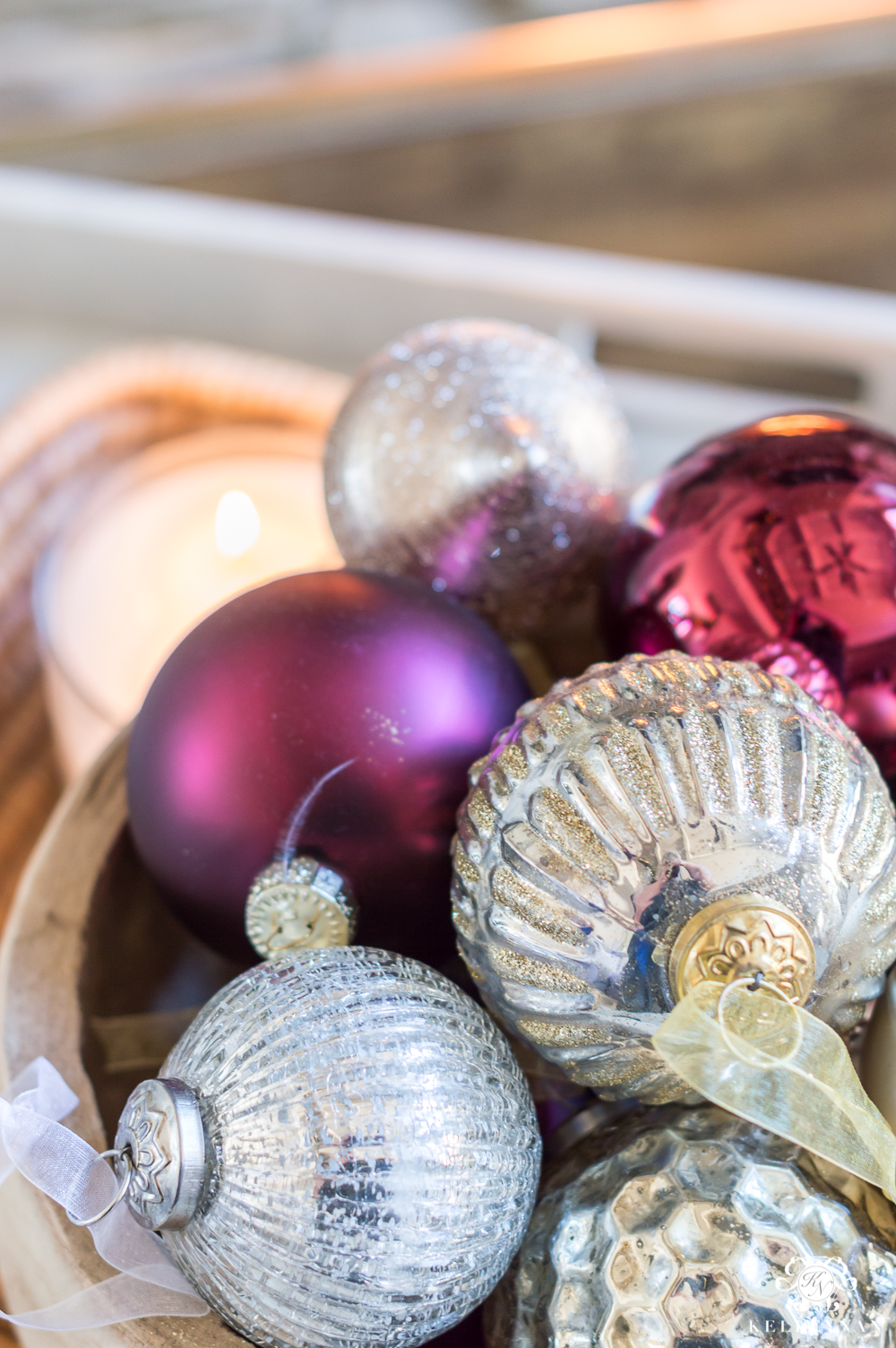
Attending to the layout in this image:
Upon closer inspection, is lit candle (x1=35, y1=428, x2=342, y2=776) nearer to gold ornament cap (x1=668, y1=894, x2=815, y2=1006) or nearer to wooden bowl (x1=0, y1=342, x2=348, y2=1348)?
wooden bowl (x1=0, y1=342, x2=348, y2=1348)

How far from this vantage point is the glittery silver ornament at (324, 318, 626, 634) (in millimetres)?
348

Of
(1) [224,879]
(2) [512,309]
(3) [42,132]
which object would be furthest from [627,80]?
(1) [224,879]

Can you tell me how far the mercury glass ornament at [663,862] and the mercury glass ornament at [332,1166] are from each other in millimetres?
27

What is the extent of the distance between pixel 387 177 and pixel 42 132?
0.31 m

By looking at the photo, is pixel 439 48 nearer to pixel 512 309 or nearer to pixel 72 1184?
pixel 512 309

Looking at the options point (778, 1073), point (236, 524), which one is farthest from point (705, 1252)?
point (236, 524)

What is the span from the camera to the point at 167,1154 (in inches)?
8.7

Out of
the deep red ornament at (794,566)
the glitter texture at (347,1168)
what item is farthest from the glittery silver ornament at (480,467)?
the glitter texture at (347,1168)

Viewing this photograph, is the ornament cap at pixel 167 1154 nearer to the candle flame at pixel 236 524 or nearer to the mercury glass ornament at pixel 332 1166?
the mercury glass ornament at pixel 332 1166

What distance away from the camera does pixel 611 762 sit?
0.81ft

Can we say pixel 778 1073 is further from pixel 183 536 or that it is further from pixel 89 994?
pixel 183 536

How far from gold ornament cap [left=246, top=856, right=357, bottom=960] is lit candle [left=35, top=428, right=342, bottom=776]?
0.26 m

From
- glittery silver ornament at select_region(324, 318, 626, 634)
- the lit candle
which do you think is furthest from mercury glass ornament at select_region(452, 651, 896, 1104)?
the lit candle

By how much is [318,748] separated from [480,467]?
0.11 meters
